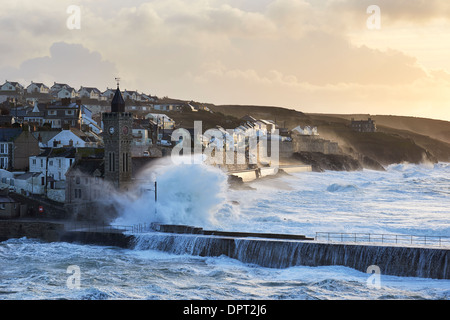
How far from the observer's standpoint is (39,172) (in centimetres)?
5694

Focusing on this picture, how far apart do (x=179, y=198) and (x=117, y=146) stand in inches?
246

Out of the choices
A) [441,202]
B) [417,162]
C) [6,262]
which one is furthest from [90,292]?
[417,162]

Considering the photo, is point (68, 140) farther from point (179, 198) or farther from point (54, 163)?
point (179, 198)

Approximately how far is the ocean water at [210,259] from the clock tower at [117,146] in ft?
5.46

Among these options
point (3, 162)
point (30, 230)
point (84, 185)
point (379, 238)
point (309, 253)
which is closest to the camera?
point (309, 253)

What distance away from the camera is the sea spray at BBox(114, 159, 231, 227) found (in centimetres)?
4697

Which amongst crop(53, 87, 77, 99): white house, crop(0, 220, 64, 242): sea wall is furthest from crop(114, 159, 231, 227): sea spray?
crop(53, 87, 77, 99): white house

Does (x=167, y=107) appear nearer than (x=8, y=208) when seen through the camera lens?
No

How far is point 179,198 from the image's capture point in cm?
4806

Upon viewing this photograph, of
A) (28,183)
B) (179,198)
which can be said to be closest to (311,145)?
(28,183)

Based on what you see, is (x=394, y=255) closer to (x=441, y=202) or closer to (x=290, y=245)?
(x=290, y=245)

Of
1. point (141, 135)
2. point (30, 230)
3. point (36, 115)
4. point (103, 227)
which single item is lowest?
point (30, 230)

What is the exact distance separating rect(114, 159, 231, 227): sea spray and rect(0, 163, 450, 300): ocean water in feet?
0.23
